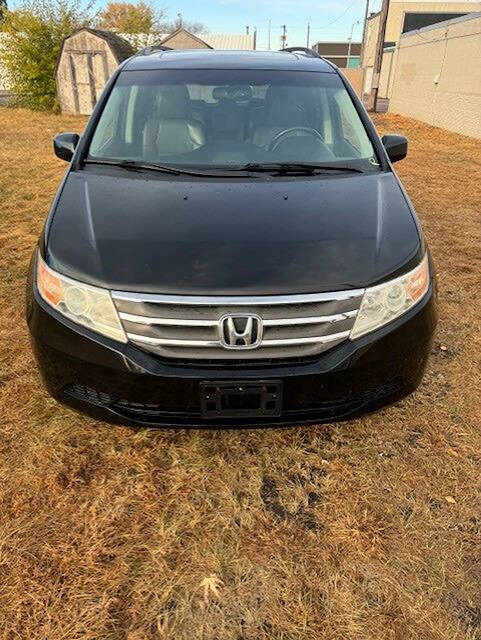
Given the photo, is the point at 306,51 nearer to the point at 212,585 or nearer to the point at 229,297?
the point at 229,297

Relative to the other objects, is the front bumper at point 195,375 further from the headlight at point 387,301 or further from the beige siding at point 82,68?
the beige siding at point 82,68

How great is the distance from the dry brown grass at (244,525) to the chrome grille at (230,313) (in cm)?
66

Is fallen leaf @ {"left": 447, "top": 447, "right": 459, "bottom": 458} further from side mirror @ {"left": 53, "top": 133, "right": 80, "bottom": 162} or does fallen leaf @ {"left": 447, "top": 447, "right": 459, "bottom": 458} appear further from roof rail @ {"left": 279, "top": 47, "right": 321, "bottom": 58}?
roof rail @ {"left": 279, "top": 47, "right": 321, "bottom": 58}

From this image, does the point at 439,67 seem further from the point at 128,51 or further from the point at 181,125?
the point at 181,125

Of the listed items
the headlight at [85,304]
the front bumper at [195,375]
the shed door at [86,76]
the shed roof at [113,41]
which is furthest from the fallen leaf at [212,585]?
the shed roof at [113,41]

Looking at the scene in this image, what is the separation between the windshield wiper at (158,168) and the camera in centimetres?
253

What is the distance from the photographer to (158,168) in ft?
8.52

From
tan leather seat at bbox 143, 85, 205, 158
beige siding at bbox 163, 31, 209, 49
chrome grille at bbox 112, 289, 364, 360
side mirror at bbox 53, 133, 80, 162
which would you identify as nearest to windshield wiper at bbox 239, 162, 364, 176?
tan leather seat at bbox 143, 85, 205, 158

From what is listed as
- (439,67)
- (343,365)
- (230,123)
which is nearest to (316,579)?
(343,365)

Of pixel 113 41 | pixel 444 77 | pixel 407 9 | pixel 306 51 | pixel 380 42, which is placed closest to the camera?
pixel 306 51

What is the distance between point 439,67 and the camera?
16156 millimetres

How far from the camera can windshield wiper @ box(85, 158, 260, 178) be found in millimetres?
2527

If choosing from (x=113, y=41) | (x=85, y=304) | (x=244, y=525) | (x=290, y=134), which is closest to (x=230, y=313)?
(x=85, y=304)

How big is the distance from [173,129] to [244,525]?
7.19 feet
